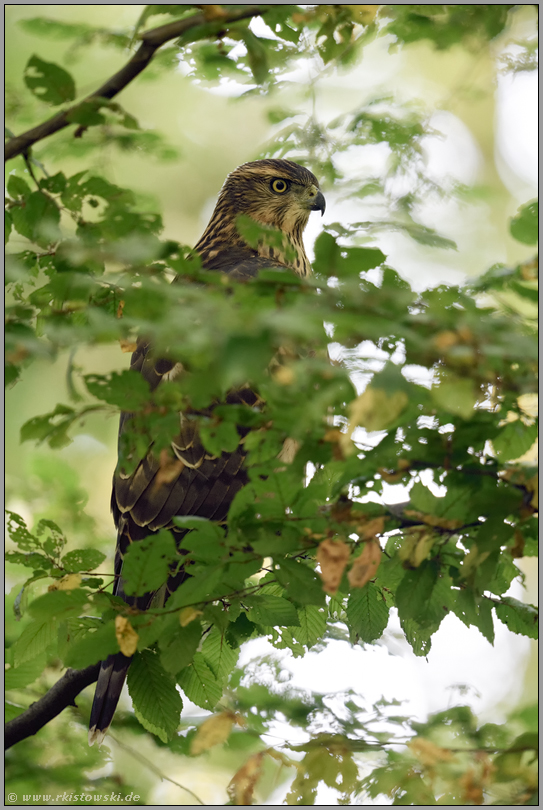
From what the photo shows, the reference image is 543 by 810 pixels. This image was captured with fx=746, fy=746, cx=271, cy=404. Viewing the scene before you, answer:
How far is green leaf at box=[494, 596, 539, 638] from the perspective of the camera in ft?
7.67

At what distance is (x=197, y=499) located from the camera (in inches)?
138

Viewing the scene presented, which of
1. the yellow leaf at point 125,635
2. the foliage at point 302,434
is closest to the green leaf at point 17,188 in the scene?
the foliage at point 302,434

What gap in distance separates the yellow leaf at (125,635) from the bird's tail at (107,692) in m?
0.90

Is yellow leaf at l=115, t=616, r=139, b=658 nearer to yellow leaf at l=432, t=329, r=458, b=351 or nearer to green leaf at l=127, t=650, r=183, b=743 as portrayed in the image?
green leaf at l=127, t=650, r=183, b=743

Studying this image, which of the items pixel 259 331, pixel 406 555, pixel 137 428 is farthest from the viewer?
pixel 406 555

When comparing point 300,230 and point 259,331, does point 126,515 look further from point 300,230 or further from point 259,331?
point 300,230

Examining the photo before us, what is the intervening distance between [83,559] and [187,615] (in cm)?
52

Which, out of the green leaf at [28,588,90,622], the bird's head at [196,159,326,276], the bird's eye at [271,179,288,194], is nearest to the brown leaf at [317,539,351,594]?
the green leaf at [28,588,90,622]

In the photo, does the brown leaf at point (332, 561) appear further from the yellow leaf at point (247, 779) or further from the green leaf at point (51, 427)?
the green leaf at point (51, 427)

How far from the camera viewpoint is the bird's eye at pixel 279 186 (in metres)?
5.29

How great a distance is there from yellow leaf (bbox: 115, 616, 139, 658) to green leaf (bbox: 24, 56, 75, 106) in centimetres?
Answer: 152

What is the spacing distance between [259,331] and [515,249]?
994 centimetres

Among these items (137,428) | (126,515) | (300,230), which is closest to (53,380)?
(300,230)

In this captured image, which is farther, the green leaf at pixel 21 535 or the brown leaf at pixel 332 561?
the green leaf at pixel 21 535
